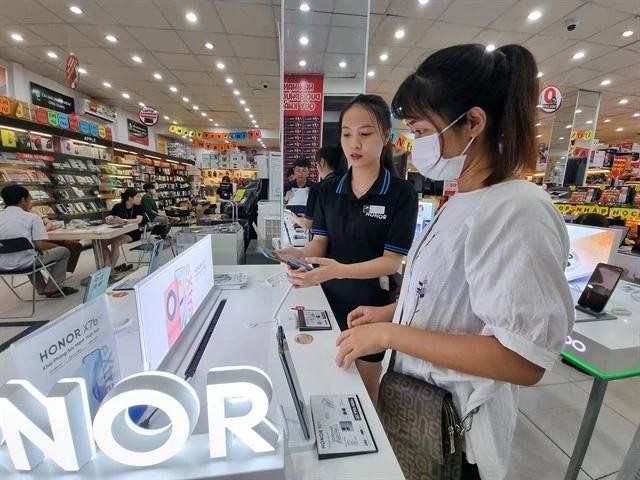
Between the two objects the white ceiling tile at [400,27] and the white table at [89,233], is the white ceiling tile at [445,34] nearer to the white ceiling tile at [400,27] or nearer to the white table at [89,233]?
the white ceiling tile at [400,27]

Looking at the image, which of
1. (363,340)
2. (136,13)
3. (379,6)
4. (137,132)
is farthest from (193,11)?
(137,132)

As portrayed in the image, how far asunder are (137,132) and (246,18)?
8452 mm

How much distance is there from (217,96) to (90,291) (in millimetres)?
8994

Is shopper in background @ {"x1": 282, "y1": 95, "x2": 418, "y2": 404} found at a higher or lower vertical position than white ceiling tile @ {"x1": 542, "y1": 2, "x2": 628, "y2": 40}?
lower

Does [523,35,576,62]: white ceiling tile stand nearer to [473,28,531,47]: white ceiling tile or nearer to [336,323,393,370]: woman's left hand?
[473,28,531,47]: white ceiling tile

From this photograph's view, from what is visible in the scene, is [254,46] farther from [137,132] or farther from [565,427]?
[137,132]

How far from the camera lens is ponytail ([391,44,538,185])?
0.61 metres

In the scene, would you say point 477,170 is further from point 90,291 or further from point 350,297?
point 90,291

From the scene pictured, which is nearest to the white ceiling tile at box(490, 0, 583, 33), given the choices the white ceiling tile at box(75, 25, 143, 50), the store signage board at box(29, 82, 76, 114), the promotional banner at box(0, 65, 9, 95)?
the white ceiling tile at box(75, 25, 143, 50)

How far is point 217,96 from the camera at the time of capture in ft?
28.7

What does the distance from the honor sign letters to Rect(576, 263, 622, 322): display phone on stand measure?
71.8 inches

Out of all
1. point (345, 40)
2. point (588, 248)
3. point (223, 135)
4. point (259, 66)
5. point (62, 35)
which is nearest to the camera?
point (588, 248)

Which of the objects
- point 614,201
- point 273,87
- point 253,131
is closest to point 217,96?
point 273,87

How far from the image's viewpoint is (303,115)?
14.6ft
